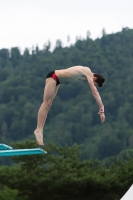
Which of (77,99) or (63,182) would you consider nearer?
(63,182)

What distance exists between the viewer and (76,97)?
123 metres

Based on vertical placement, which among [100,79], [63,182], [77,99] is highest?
[100,79]

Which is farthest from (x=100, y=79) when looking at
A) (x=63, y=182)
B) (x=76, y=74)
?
(x=63, y=182)

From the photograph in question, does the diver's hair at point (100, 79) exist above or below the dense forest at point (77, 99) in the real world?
above

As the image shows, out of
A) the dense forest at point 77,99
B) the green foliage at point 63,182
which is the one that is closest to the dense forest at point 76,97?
the dense forest at point 77,99

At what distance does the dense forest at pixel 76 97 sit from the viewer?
109 metres

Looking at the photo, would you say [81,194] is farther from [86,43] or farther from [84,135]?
[86,43]

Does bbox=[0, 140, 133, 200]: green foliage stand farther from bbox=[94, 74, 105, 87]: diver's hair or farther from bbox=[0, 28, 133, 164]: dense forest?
bbox=[0, 28, 133, 164]: dense forest

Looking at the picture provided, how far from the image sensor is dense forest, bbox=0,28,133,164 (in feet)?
359

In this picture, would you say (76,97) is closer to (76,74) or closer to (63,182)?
(63,182)

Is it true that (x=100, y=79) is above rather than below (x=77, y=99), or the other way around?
above

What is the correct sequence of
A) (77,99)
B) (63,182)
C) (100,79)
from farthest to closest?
(77,99) < (63,182) < (100,79)

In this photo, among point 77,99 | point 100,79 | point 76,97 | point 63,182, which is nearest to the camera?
point 100,79

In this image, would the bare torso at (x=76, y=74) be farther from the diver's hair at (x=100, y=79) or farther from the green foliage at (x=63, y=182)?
the green foliage at (x=63, y=182)
